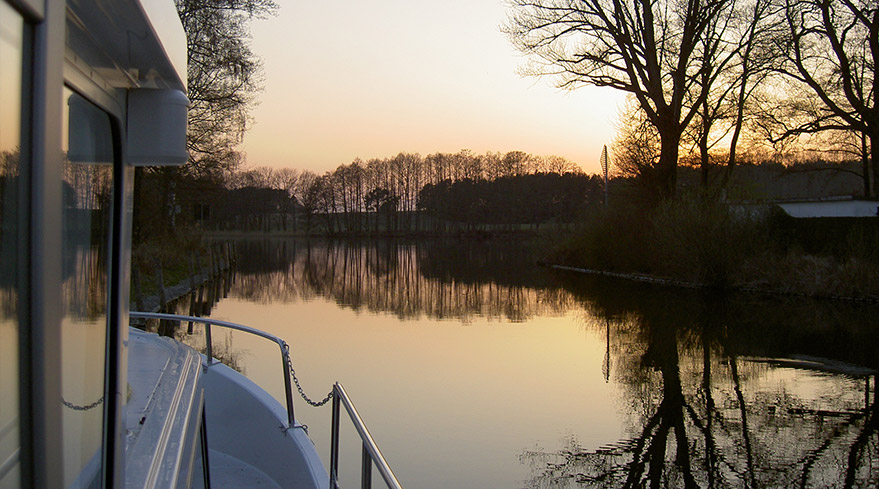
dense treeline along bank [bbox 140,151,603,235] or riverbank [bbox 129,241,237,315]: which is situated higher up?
dense treeline along bank [bbox 140,151,603,235]

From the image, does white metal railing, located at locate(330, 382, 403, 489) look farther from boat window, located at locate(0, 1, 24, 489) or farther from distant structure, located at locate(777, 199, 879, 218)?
distant structure, located at locate(777, 199, 879, 218)

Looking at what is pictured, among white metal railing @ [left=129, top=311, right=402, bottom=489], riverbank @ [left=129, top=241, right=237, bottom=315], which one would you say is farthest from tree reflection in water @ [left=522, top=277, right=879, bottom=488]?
riverbank @ [left=129, top=241, right=237, bottom=315]

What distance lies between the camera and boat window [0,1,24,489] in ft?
3.21

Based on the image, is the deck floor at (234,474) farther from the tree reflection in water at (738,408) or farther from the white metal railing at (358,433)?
the tree reflection in water at (738,408)

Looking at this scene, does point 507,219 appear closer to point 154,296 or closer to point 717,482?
point 154,296

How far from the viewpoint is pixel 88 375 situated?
145 cm

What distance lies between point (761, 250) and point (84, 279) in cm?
2264

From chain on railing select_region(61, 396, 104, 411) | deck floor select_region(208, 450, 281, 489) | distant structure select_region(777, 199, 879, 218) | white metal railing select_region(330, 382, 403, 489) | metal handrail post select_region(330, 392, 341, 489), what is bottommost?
deck floor select_region(208, 450, 281, 489)

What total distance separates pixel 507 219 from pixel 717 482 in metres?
89.2

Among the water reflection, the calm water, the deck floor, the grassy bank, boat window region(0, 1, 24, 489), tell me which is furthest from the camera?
the grassy bank

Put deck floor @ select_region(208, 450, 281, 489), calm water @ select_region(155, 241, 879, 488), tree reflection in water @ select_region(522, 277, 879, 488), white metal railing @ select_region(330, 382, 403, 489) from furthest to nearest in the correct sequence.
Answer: calm water @ select_region(155, 241, 879, 488)
tree reflection in water @ select_region(522, 277, 879, 488)
deck floor @ select_region(208, 450, 281, 489)
white metal railing @ select_region(330, 382, 403, 489)

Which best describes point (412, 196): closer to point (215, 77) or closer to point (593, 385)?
point (215, 77)

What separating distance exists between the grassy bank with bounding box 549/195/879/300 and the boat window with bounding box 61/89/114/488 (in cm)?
1966

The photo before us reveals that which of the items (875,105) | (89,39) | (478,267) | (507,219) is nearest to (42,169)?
(89,39)
